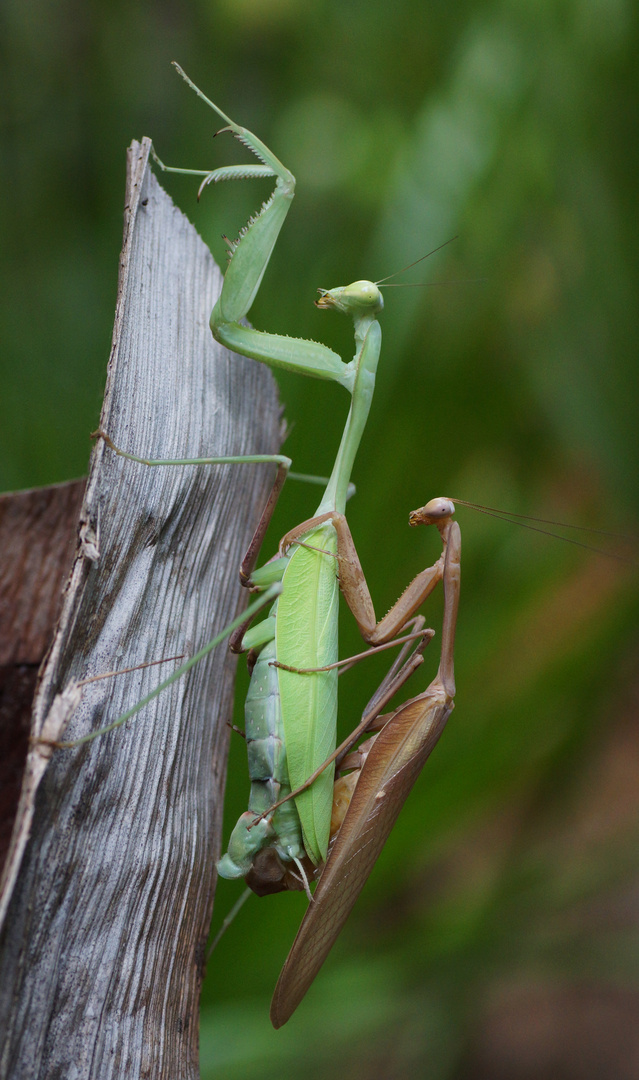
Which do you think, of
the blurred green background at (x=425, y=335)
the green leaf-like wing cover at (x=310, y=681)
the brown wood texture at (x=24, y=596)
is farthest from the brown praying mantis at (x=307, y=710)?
the brown wood texture at (x=24, y=596)

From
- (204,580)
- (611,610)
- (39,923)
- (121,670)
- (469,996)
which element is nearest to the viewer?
(39,923)

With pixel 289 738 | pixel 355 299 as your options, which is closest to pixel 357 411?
pixel 355 299

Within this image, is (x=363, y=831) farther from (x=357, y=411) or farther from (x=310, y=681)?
(x=357, y=411)

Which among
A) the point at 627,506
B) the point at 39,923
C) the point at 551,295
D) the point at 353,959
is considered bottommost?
the point at 353,959

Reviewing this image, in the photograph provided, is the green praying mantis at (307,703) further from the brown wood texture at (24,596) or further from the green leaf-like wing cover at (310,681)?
the brown wood texture at (24,596)

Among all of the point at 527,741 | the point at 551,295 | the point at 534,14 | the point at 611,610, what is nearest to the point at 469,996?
the point at 527,741

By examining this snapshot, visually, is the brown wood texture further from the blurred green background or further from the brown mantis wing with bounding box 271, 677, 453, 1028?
the brown mantis wing with bounding box 271, 677, 453, 1028

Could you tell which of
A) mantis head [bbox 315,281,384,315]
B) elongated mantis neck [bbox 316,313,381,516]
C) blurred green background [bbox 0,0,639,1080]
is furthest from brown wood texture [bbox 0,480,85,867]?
mantis head [bbox 315,281,384,315]

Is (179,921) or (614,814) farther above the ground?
(179,921)

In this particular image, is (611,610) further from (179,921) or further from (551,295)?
(179,921)
